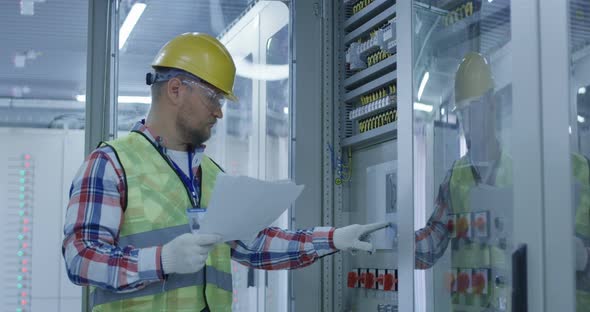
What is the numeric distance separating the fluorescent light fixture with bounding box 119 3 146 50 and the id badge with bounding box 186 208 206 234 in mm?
1491

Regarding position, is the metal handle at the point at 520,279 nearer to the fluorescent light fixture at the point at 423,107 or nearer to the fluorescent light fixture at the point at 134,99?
the fluorescent light fixture at the point at 423,107

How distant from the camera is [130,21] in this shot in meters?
4.27

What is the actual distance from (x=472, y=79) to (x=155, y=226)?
123cm

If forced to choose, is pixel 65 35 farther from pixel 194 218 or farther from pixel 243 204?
pixel 243 204

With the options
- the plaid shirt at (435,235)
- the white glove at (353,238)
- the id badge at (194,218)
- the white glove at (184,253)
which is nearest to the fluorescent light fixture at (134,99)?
the id badge at (194,218)

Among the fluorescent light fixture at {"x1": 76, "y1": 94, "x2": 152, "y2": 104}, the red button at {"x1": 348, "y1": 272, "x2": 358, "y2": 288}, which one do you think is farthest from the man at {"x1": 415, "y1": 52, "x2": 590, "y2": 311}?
the fluorescent light fixture at {"x1": 76, "y1": 94, "x2": 152, "y2": 104}

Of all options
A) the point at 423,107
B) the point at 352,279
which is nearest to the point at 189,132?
the point at 423,107

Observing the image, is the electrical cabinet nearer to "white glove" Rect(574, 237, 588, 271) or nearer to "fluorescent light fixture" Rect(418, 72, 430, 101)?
"fluorescent light fixture" Rect(418, 72, 430, 101)

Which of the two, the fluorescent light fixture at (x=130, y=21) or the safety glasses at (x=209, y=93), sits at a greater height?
the fluorescent light fixture at (x=130, y=21)

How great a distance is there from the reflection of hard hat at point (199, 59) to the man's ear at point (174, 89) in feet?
0.18

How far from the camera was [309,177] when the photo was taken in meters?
4.28

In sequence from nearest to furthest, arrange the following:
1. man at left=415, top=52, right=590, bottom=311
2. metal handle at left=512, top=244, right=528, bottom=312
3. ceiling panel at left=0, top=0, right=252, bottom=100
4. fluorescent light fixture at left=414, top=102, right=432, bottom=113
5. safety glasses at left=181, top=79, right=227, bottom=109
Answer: metal handle at left=512, top=244, right=528, bottom=312
man at left=415, top=52, right=590, bottom=311
fluorescent light fixture at left=414, top=102, right=432, bottom=113
safety glasses at left=181, top=79, right=227, bottom=109
ceiling panel at left=0, top=0, right=252, bottom=100

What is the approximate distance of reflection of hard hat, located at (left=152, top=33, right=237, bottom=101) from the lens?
126 inches

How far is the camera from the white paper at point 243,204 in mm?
2758
